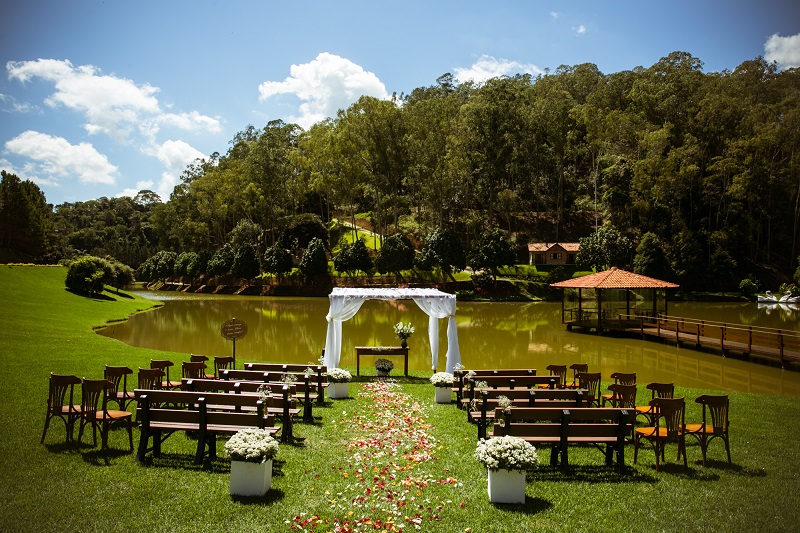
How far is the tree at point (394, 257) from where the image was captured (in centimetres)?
5762

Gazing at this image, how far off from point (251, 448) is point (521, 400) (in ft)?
18.0

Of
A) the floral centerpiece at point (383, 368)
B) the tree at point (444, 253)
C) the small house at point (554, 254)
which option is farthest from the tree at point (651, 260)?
the floral centerpiece at point (383, 368)

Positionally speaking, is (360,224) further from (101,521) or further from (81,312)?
(101,521)

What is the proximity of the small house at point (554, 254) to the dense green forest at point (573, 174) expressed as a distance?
167 inches

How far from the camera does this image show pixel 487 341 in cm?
2720

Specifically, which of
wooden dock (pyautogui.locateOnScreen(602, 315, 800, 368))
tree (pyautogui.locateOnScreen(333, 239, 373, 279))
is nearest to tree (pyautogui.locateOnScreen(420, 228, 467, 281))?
tree (pyautogui.locateOnScreen(333, 239, 373, 279))

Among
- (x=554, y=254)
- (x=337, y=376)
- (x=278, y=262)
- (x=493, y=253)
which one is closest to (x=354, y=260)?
(x=278, y=262)

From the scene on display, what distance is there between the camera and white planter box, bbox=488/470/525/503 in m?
7.14

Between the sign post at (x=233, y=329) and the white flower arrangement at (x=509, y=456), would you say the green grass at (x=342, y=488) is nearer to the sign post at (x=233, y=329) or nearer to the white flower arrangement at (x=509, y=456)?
the white flower arrangement at (x=509, y=456)

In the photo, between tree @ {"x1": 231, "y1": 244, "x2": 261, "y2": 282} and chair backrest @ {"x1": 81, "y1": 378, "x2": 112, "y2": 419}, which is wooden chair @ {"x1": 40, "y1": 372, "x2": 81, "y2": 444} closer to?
chair backrest @ {"x1": 81, "y1": 378, "x2": 112, "y2": 419}

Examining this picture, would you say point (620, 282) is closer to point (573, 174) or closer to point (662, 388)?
point (662, 388)

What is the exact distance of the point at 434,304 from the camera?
58.7 ft

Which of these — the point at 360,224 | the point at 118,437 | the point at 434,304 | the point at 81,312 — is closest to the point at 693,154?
the point at 360,224

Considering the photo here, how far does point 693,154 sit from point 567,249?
638 inches
